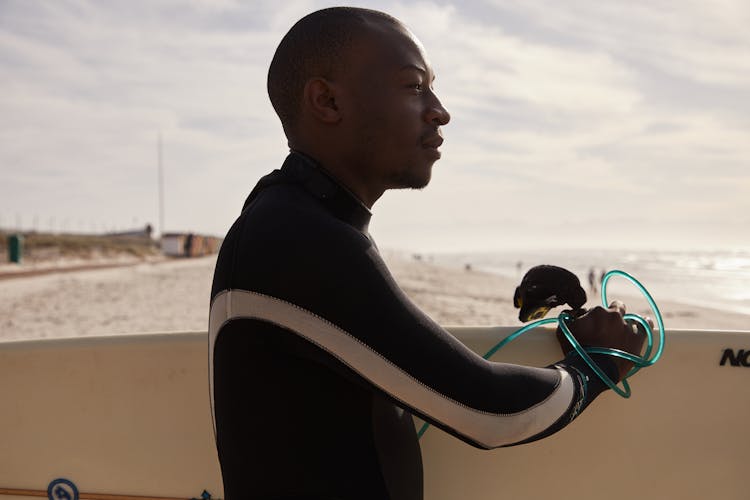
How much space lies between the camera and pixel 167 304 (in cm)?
1354

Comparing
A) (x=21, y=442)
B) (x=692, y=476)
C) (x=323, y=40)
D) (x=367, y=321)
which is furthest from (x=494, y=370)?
(x=21, y=442)

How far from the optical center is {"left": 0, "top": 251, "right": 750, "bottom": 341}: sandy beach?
10.3m

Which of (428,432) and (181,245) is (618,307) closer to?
(428,432)

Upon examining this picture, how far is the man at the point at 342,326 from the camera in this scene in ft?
3.19

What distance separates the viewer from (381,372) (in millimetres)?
979

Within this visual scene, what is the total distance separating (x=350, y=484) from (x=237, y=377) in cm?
27

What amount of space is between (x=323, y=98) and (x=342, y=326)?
0.45 m

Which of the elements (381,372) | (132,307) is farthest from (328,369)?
(132,307)

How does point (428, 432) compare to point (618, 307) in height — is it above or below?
below

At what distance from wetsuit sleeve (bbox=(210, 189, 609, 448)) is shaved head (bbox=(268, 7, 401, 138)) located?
0.30 m

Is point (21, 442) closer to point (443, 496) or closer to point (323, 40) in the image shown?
point (443, 496)

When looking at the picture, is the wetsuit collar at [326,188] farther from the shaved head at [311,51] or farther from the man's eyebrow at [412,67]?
the man's eyebrow at [412,67]

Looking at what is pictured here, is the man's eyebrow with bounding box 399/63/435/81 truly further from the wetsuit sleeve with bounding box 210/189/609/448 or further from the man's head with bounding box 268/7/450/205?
Result: the wetsuit sleeve with bounding box 210/189/609/448

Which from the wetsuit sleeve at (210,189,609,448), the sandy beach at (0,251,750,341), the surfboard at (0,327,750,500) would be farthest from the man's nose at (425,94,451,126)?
the sandy beach at (0,251,750,341)
